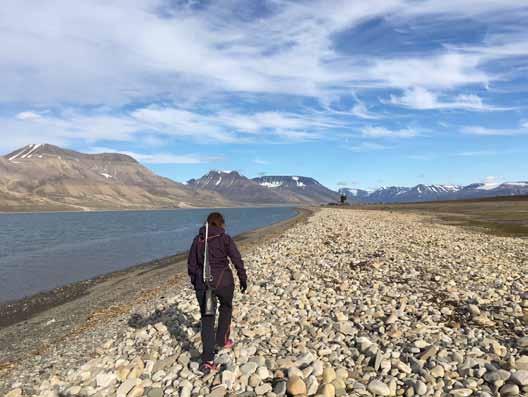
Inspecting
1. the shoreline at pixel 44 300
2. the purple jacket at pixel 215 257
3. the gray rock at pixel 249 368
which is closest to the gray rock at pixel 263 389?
the gray rock at pixel 249 368

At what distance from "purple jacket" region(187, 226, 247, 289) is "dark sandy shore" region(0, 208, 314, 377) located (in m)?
6.79

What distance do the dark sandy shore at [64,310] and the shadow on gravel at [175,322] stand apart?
2492mm

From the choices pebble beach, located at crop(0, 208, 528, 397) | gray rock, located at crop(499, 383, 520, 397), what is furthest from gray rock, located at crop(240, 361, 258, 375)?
gray rock, located at crop(499, 383, 520, 397)

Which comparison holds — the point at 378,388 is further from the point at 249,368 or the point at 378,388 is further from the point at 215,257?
the point at 215,257

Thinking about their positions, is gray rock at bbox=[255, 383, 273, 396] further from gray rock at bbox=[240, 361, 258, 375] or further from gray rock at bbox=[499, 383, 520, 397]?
gray rock at bbox=[499, 383, 520, 397]

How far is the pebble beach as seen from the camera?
738cm

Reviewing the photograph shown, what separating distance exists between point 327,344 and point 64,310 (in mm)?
16173

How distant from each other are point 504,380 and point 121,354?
846cm

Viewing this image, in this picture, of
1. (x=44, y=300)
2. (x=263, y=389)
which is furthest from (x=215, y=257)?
(x=44, y=300)

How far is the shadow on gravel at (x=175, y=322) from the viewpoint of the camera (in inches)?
400

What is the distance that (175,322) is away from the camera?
12.1m

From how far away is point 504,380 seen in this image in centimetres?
685

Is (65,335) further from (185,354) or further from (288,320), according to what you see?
(288,320)

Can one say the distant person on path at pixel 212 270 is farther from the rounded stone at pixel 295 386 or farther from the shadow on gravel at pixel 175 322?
the rounded stone at pixel 295 386
